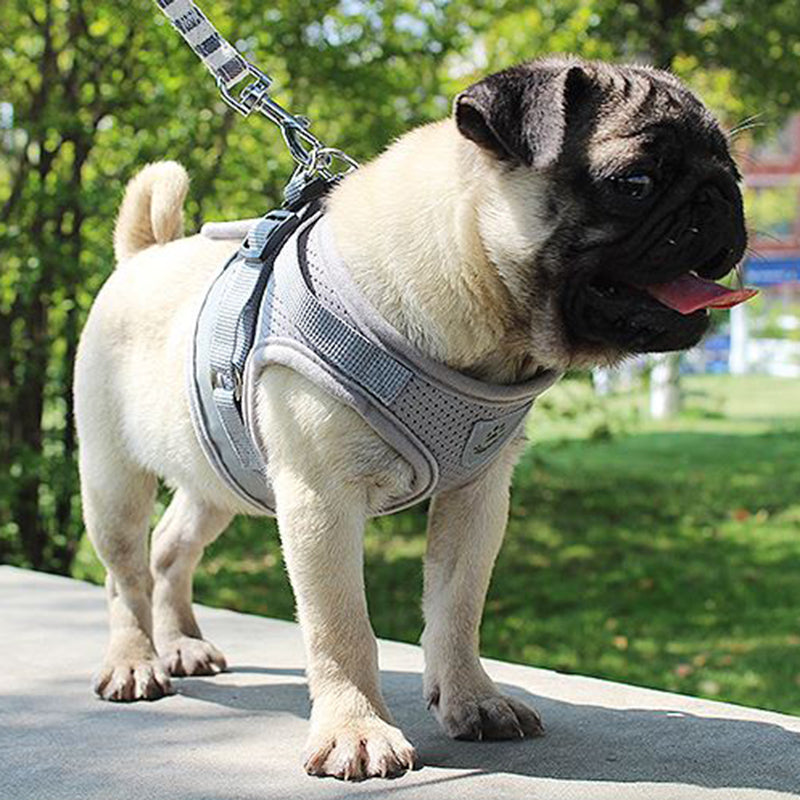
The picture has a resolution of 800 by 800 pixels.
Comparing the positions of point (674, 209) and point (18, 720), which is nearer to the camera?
point (674, 209)

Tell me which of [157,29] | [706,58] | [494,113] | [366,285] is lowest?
[366,285]

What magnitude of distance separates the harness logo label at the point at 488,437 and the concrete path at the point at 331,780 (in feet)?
2.12

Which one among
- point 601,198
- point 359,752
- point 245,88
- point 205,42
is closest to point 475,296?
point 601,198

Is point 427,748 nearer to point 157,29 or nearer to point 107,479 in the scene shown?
point 107,479

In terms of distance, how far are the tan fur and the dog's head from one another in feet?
0.05

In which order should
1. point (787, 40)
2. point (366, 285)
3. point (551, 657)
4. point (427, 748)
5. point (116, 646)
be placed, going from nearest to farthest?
point (366, 285)
point (427, 748)
point (116, 646)
point (551, 657)
point (787, 40)

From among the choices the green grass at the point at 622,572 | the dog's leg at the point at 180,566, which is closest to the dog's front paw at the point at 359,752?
the dog's leg at the point at 180,566

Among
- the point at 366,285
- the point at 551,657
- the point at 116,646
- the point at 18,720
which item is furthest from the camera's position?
the point at 551,657

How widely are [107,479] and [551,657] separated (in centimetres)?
362

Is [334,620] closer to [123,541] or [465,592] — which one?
[465,592]

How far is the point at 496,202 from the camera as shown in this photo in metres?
2.70

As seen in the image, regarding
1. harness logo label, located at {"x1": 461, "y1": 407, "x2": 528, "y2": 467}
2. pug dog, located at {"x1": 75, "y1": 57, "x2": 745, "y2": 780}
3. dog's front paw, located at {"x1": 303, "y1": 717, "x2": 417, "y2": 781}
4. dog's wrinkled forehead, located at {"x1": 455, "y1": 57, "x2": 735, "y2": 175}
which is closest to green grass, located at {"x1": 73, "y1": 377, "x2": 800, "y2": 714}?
pug dog, located at {"x1": 75, "y1": 57, "x2": 745, "y2": 780}

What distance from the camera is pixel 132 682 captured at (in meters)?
3.60

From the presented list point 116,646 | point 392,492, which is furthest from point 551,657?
point 392,492
